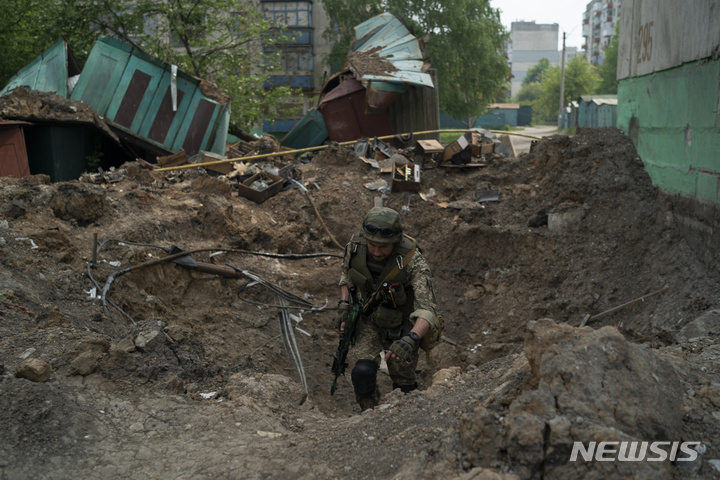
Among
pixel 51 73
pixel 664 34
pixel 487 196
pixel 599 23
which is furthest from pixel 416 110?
pixel 599 23

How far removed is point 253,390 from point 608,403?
88.2 inches

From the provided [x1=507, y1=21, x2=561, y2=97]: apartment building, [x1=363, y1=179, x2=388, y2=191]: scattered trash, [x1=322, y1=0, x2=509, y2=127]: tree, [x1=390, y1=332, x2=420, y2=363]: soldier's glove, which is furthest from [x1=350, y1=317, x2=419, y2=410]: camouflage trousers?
[x1=507, y1=21, x2=561, y2=97]: apartment building

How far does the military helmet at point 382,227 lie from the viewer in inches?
162

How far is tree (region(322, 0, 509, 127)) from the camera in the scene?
878 inches

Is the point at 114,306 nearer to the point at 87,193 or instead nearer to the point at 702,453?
the point at 87,193

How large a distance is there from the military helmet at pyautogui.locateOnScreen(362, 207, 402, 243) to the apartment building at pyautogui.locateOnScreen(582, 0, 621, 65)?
309 ft

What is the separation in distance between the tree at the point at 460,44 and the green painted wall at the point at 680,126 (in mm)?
15450

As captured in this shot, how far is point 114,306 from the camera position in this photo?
478 cm

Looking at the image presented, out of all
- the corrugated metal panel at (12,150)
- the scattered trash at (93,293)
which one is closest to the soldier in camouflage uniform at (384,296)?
the scattered trash at (93,293)

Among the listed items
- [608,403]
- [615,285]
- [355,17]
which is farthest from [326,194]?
[355,17]

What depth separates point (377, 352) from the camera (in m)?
4.43

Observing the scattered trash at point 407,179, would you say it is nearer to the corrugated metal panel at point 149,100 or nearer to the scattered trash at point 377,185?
the scattered trash at point 377,185

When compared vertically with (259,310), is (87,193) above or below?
above

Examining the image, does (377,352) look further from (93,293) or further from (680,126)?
(680,126)
